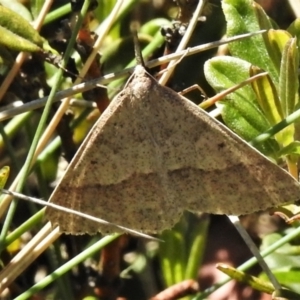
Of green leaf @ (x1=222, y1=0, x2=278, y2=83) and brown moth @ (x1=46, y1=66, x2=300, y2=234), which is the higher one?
green leaf @ (x1=222, y1=0, x2=278, y2=83)

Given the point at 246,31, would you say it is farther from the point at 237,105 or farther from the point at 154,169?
the point at 154,169

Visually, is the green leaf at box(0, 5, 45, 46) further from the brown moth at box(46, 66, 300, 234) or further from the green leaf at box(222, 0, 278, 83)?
the green leaf at box(222, 0, 278, 83)

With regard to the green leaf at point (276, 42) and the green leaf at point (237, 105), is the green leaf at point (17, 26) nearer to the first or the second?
the green leaf at point (237, 105)

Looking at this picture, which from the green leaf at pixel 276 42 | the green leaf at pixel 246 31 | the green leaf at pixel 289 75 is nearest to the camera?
the green leaf at pixel 289 75

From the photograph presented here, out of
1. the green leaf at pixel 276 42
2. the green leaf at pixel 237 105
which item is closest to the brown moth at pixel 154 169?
the green leaf at pixel 237 105

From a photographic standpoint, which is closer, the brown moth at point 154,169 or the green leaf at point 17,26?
the brown moth at point 154,169

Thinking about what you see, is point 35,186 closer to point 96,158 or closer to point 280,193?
point 96,158

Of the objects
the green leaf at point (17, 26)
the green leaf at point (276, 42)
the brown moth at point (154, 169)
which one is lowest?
the brown moth at point (154, 169)

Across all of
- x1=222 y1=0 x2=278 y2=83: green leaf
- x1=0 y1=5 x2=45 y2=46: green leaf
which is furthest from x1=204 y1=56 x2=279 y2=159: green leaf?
x1=0 y1=5 x2=45 y2=46: green leaf

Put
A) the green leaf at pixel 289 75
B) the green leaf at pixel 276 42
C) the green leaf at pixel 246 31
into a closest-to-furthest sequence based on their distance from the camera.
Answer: the green leaf at pixel 289 75 → the green leaf at pixel 276 42 → the green leaf at pixel 246 31

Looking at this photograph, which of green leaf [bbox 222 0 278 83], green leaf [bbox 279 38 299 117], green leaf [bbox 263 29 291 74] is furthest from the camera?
green leaf [bbox 222 0 278 83]
